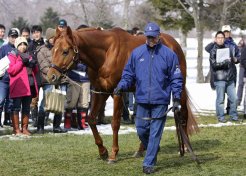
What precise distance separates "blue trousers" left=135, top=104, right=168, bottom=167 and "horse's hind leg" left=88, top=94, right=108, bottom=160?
1200mm

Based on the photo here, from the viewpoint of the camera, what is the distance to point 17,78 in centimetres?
1205

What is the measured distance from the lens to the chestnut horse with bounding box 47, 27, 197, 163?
862cm

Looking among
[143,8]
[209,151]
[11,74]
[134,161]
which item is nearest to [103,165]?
[134,161]

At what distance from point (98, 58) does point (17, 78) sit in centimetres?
355

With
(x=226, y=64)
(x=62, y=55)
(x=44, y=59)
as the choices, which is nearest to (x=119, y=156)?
(x=62, y=55)

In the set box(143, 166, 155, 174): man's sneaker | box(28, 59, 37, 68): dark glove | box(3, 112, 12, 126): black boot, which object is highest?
box(28, 59, 37, 68): dark glove

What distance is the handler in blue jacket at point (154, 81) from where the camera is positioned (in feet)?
25.8

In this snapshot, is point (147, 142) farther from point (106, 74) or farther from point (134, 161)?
point (106, 74)

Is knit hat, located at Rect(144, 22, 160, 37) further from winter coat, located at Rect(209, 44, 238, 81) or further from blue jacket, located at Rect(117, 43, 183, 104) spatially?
winter coat, located at Rect(209, 44, 238, 81)

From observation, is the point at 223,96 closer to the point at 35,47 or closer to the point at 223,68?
the point at 223,68

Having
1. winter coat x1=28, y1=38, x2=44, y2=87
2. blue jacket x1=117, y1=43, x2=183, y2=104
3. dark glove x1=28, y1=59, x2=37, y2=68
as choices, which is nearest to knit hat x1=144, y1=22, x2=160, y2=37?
blue jacket x1=117, y1=43, x2=183, y2=104

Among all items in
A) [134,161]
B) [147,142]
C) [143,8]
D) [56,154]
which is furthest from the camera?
[143,8]

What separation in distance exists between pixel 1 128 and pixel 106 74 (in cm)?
528

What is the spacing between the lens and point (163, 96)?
791 centimetres
